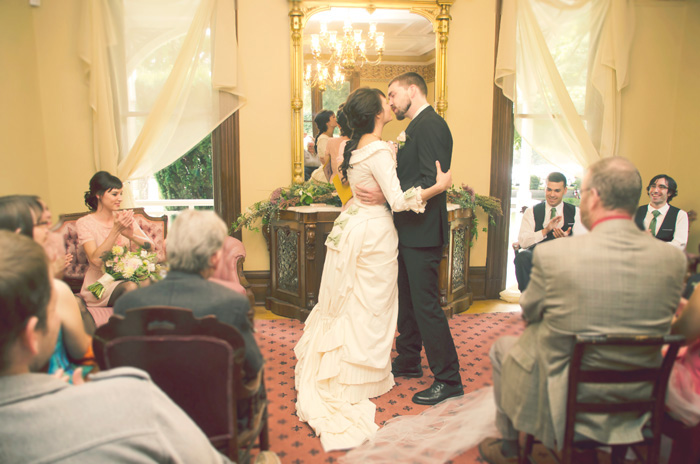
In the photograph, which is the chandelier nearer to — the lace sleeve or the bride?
the bride

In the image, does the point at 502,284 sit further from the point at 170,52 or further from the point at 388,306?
the point at 170,52

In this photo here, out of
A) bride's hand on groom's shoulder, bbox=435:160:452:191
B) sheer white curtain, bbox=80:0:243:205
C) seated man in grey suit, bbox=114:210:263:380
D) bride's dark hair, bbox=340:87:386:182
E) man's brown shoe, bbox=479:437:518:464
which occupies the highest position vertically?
sheer white curtain, bbox=80:0:243:205

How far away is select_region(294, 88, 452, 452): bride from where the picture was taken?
2.78 meters

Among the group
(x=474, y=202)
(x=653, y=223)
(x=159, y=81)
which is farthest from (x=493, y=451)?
(x=159, y=81)

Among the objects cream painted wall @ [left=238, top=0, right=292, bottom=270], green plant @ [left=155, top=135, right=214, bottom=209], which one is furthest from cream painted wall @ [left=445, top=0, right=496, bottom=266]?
green plant @ [left=155, top=135, right=214, bottom=209]

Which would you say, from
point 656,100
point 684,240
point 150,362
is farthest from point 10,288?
point 656,100

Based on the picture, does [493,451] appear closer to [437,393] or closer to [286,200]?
[437,393]

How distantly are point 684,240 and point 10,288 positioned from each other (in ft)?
16.6

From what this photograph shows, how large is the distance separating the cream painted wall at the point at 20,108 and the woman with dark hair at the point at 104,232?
1117mm

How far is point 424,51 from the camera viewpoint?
4.88m

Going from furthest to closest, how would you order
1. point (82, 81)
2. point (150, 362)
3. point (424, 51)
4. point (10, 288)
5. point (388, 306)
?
1. point (424, 51)
2. point (82, 81)
3. point (388, 306)
4. point (150, 362)
5. point (10, 288)

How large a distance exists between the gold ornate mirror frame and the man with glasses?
2.14m

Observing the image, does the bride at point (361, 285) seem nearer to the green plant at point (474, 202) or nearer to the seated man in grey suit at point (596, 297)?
the seated man in grey suit at point (596, 297)

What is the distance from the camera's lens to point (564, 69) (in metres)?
4.89
